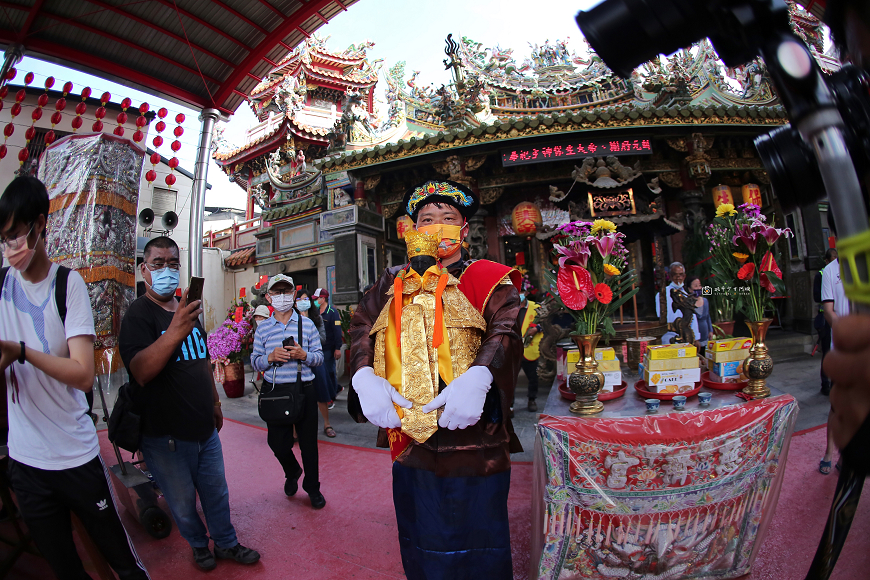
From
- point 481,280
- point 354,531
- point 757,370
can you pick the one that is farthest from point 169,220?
point 757,370

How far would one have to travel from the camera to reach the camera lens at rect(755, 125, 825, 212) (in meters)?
0.75

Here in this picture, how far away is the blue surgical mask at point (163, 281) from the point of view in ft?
7.35

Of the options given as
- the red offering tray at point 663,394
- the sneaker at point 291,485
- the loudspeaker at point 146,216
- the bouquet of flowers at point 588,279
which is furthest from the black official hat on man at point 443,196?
the loudspeaker at point 146,216

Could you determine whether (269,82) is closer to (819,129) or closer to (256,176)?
(256,176)

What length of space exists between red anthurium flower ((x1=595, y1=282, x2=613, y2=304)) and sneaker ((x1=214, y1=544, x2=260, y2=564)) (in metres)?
2.58

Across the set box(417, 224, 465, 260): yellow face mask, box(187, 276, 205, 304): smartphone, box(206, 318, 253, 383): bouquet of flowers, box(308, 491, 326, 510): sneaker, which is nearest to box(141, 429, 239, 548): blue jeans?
box(308, 491, 326, 510): sneaker

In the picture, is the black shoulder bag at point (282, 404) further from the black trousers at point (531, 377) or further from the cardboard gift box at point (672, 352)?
the black trousers at point (531, 377)

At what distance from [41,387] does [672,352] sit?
3071 millimetres

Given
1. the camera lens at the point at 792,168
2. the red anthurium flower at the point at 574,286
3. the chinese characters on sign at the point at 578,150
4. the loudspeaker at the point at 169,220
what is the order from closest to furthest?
the camera lens at the point at 792,168, the red anthurium flower at the point at 574,286, the loudspeaker at the point at 169,220, the chinese characters on sign at the point at 578,150

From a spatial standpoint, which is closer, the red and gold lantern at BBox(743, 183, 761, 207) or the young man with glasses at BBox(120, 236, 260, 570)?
the young man with glasses at BBox(120, 236, 260, 570)

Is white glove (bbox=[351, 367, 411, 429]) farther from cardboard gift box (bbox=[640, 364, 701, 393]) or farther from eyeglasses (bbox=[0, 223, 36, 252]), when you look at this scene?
cardboard gift box (bbox=[640, 364, 701, 393])

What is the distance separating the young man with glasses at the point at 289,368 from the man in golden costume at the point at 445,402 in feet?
4.68

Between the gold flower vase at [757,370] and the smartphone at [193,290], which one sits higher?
the smartphone at [193,290]

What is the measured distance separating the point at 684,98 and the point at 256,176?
14098mm
